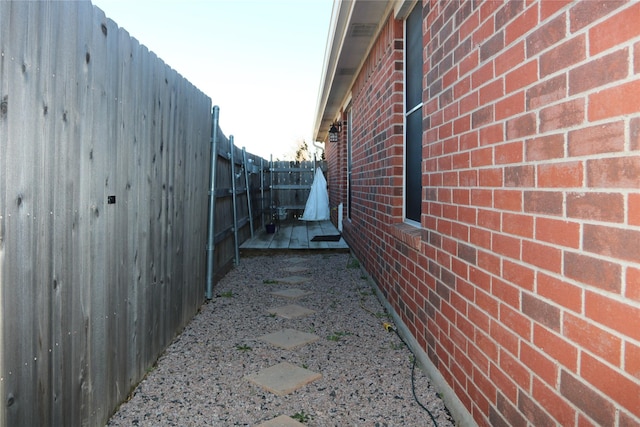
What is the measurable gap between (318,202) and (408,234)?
9.20 metres

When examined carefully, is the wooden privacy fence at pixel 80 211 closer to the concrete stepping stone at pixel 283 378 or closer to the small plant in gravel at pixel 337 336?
the concrete stepping stone at pixel 283 378

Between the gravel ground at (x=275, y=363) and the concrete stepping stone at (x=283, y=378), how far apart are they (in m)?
0.04

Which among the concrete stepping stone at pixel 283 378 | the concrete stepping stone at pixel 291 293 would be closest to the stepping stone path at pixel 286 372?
the concrete stepping stone at pixel 283 378

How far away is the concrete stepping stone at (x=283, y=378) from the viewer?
271cm

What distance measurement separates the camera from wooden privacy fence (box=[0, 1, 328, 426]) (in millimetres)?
1504

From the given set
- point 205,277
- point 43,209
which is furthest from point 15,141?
point 205,277

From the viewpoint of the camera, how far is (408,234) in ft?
10.6

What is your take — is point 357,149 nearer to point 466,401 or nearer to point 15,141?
point 466,401

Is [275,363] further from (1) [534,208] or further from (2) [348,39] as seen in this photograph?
(2) [348,39]

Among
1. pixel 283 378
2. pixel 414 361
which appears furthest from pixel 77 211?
pixel 414 361

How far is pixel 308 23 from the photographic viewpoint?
42.3 ft

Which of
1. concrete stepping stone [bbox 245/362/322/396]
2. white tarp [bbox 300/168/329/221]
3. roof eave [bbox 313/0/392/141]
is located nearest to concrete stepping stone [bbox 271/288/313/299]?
concrete stepping stone [bbox 245/362/322/396]

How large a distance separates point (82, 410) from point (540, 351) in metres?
1.95

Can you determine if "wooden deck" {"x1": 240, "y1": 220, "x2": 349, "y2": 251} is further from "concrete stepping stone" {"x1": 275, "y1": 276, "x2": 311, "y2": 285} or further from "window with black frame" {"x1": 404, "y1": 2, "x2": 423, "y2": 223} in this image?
"window with black frame" {"x1": 404, "y1": 2, "x2": 423, "y2": 223}
